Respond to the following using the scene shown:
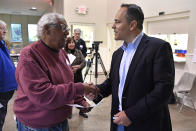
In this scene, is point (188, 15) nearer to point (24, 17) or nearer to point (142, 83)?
point (142, 83)

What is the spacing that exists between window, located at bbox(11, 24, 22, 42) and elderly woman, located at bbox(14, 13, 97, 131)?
468 inches

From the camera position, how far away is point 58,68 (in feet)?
3.69

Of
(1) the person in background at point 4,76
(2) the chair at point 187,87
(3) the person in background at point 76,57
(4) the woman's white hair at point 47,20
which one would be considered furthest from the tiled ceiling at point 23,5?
(4) the woman's white hair at point 47,20

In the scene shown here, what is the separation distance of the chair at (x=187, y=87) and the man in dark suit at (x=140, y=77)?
270 centimetres

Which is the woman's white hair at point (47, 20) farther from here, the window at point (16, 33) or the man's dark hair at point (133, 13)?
the window at point (16, 33)

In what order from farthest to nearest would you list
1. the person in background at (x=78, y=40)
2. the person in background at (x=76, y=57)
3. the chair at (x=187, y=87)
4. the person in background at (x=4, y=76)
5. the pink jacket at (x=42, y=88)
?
the person in background at (x=78, y=40) < the chair at (x=187, y=87) < the person in background at (x=76, y=57) < the person in background at (x=4, y=76) < the pink jacket at (x=42, y=88)

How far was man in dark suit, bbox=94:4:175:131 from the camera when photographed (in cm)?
102

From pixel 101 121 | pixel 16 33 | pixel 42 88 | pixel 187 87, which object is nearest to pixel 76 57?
pixel 101 121

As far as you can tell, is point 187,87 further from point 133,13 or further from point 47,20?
point 47,20

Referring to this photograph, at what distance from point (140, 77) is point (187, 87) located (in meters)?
2.97

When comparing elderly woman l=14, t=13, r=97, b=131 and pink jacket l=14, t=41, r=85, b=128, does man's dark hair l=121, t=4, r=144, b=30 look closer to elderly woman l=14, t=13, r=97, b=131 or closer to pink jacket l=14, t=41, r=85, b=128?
elderly woman l=14, t=13, r=97, b=131

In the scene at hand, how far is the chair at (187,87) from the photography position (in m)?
3.53

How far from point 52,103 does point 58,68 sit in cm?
25

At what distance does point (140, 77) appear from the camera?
1.06 m
